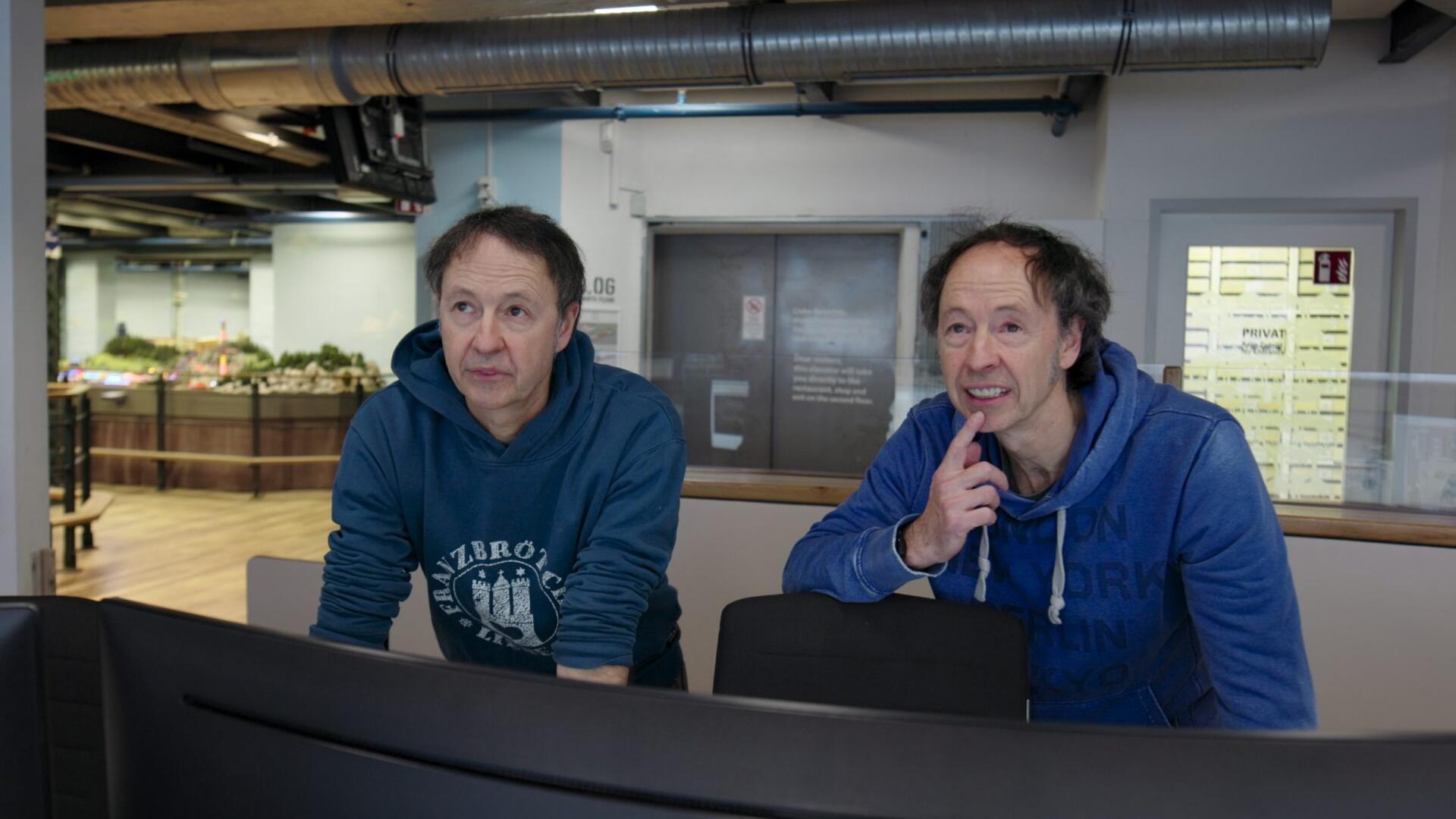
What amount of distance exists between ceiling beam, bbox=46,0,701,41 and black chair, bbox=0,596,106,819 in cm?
337

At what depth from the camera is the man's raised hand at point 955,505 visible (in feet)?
4.76

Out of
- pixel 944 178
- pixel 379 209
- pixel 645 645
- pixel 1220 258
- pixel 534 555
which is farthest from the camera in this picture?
pixel 379 209

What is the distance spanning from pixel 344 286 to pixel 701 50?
25.3 feet

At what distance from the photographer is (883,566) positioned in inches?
57.7

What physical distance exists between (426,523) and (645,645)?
384mm

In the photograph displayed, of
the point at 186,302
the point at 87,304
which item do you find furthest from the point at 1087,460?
the point at 87,304

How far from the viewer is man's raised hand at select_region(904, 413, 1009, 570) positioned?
145 centimetres

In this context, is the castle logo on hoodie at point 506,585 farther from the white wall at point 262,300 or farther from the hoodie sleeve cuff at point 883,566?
the white wall at point 262,300

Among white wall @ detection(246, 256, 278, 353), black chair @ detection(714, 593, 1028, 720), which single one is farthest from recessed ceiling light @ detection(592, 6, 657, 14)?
white wall @ detection(246, 256, 278, 353)

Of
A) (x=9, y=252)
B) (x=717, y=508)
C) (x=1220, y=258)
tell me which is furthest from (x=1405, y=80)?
(x=9, y=252)

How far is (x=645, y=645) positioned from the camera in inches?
66.6

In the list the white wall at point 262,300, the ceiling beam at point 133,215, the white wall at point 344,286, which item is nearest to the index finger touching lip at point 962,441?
the white wall at point 344,286

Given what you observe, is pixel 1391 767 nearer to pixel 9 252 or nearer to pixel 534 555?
pixel 534 555

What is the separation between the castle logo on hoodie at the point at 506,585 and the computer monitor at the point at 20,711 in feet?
2.74
